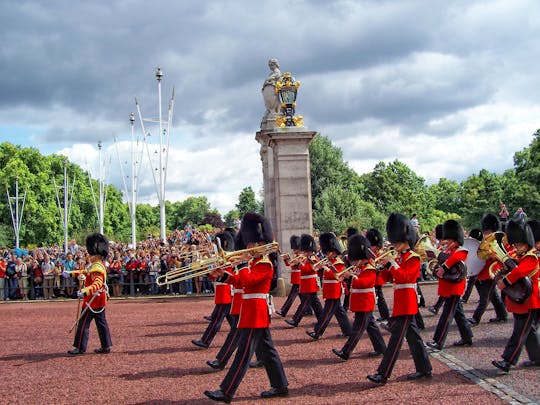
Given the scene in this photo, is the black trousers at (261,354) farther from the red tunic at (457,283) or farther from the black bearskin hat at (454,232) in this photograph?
the black bearskin hat at (454,232)

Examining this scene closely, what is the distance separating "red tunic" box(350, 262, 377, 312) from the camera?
27.5 feet

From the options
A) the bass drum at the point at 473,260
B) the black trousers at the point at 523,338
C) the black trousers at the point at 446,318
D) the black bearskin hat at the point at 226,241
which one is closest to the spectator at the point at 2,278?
the black bearskin hat at the point at 226,241

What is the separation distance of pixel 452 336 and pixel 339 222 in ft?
83.6

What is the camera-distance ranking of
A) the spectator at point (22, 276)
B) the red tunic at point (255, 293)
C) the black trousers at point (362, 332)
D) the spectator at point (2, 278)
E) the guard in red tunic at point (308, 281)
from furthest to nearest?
1. the spectator at point (22, 276)
2. the spectator at point (2, 278)
3. the guard in red tunic at point (308, 281)
4. the black trousers at point (362, 332)
5. the red tunic at point (255, 293)

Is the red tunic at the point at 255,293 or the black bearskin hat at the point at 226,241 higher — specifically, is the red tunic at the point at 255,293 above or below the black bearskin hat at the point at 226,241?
below

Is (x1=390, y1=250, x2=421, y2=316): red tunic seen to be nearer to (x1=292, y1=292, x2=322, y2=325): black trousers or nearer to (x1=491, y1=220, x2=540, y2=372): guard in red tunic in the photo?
(x1=491, y1=220, x2=540, y2=372): guard in red tunic

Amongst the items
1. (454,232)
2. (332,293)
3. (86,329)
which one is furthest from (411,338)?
(86,329)

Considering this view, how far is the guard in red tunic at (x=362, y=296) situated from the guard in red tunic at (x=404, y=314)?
0.98 metres

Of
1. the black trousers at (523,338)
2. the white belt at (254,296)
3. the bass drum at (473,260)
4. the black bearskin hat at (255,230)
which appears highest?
the black bearskin hat at (255,230)

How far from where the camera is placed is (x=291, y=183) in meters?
16.9

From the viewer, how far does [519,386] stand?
675 cm

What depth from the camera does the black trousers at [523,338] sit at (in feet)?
23.8

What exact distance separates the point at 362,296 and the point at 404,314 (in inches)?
50.8

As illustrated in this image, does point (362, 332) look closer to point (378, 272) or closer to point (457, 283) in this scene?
point (457, 283)
